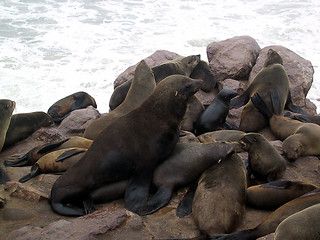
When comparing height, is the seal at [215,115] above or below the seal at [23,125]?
above

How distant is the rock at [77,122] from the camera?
20.6 feet

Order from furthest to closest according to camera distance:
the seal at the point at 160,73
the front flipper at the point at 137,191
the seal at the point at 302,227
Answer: the seal at the point at 160,73, the front flipper at the point at 137,191, the seal at the point at 302,227

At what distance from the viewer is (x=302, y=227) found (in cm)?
236

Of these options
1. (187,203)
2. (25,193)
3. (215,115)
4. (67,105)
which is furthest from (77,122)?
(187,203)

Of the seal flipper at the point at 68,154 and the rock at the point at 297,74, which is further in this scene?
the rock at the point at 297,74

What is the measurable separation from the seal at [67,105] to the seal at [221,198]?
4.50 m

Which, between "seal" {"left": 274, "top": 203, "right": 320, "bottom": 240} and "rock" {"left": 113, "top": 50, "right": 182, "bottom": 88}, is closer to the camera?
"seal" {"left": 274, "top": 203, "right": 320, "bottom": 240}

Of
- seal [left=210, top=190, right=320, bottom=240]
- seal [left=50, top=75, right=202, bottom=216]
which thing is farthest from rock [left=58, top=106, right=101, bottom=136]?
seal [left=210, top=190, right=320, bottom=240]

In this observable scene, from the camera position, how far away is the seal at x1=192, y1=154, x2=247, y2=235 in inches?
124

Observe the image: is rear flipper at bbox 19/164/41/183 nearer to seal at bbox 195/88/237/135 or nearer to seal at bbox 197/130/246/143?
seal at bbox 197/130/246/143

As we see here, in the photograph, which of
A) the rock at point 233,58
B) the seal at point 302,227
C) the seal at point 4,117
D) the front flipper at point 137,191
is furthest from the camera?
the rock at point 233,58

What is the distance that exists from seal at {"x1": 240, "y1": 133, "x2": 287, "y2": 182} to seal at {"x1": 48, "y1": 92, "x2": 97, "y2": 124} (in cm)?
437

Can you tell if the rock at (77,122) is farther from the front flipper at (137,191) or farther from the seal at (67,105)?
the front flipper at (137,191)

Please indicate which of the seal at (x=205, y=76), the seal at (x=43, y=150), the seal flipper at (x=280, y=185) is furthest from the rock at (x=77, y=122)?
the seal flipper at (x=280, y=185)
